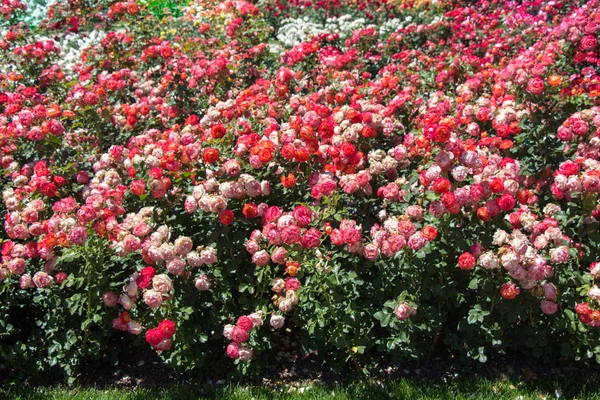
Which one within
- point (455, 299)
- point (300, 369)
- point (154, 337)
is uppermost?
point (154, 337)

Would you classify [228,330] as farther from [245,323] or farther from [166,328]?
[166,328]

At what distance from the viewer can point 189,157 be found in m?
3.28

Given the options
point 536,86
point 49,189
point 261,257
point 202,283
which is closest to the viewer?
point 261,257

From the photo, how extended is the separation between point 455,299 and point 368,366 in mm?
581

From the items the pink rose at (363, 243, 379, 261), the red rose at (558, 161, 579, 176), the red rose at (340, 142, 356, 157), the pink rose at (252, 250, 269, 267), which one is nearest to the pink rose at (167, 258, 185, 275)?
the pink rose at (252, 250, 269, 267)

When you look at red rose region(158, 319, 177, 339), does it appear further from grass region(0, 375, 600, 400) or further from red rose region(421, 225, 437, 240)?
red rose region(421, 225, 437, 240)

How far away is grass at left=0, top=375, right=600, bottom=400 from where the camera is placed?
115 inches

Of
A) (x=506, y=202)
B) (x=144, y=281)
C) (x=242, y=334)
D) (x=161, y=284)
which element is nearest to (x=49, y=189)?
(x=144, y=281)

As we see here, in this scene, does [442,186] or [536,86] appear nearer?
[442,186]

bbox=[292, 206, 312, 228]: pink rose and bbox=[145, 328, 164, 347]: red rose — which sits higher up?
bbox=[292, 206, 312, 228]: pink rose

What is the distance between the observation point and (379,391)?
3014 millimetres

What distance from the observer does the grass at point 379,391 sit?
2934 millimetres

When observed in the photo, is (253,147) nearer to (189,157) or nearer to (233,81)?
(189,157)

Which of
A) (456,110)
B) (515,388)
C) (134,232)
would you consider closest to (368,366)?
(515,388)
